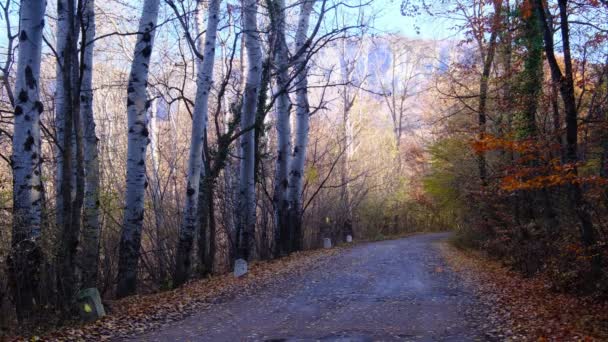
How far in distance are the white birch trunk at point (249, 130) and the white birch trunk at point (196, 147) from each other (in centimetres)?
189

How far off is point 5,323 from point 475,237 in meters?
17.3

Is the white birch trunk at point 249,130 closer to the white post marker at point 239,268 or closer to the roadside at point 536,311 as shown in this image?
the white post marker at point 239,268

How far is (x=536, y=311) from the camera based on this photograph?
849 centimetres

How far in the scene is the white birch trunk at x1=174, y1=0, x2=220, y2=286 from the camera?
472 inches

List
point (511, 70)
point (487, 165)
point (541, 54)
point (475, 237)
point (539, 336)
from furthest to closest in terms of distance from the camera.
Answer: point (475, 237) < point (487, 165) < point (511, 70) < point (541, 54) < point (539, 336)

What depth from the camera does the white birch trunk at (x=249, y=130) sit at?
14188 mm

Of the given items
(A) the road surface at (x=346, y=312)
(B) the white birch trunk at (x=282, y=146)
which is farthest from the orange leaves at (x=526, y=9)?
(B) the white birch trunk at (x=282, y=146)

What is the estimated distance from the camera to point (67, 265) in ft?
26.6

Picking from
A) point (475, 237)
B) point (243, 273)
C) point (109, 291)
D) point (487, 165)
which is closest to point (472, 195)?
point (487, 165)

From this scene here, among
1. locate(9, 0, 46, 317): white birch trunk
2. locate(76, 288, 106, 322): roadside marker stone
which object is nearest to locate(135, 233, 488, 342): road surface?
locate(76, 288, 106, 322): roadside marker stone

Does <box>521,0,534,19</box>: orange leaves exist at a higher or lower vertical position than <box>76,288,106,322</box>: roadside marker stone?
higher

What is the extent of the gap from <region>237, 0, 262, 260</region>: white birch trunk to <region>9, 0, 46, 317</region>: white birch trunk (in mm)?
6254

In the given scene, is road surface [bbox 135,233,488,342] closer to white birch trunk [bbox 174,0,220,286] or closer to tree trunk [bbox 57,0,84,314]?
tree trunk [bbox 57,0,84,314]

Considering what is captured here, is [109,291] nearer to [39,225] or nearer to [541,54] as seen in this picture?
[39,225]
